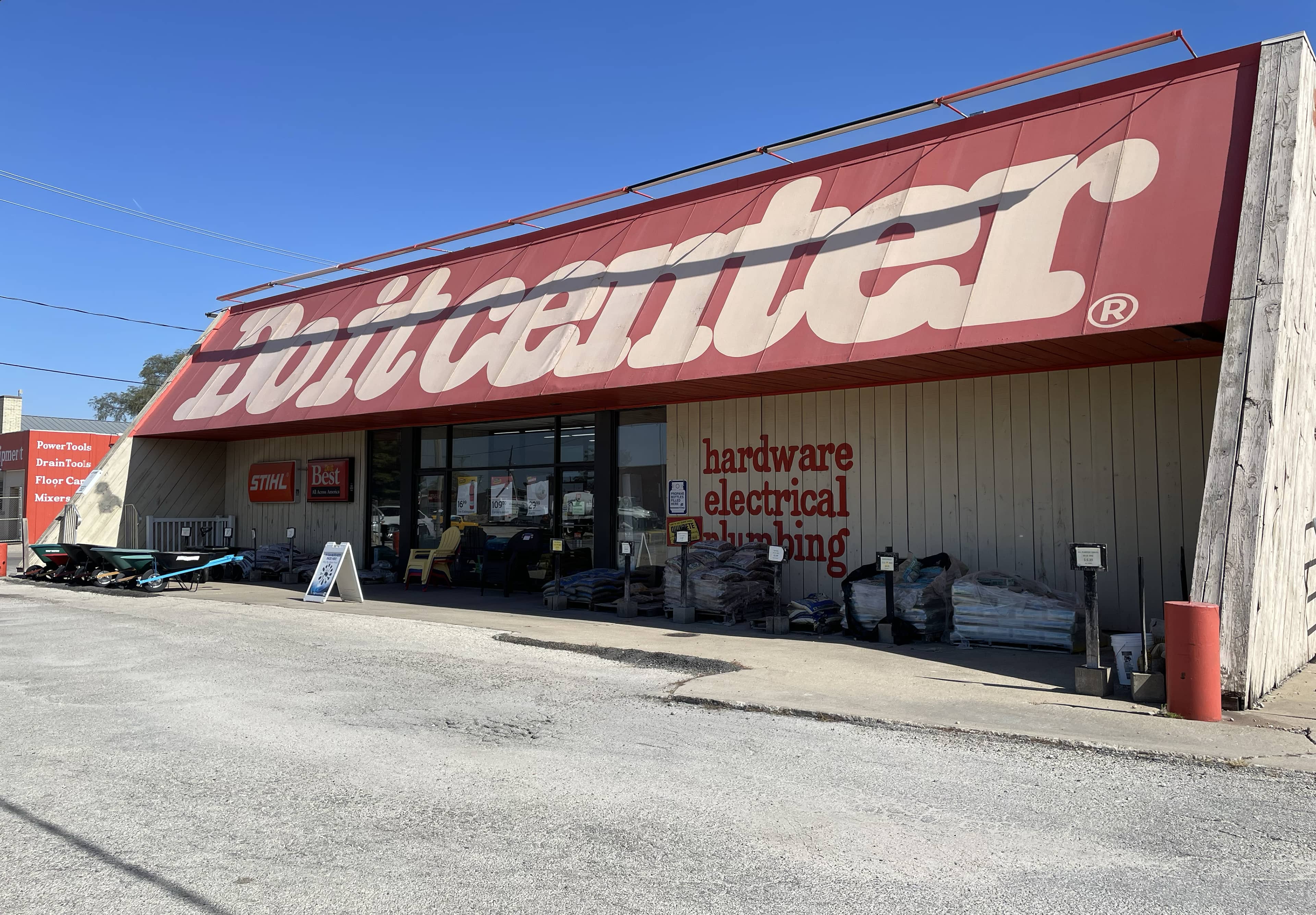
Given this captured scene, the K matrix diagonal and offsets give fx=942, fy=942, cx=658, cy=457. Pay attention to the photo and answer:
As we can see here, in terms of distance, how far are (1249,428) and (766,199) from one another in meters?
7.41

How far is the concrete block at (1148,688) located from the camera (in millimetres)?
7285

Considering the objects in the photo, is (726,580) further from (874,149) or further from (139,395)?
(139,395)

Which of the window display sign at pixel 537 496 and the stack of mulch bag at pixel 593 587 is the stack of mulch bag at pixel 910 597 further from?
the window display sign at pixel 537 496

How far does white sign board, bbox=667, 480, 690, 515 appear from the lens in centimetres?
1452

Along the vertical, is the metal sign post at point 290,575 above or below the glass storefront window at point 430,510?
below

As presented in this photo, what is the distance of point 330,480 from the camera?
2059 cm

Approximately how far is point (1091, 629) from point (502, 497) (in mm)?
11912

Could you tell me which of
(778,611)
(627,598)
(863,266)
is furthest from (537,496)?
(863,266)

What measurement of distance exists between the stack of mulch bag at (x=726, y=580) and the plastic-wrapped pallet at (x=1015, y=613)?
3114 mm

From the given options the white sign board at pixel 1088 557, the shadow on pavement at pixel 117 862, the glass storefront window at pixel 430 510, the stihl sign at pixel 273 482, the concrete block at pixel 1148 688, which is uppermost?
the stihl sign at pixel 273 482

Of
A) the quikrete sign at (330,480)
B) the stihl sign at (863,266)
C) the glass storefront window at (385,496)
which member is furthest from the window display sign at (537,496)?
the quikrete sign at (330,480)

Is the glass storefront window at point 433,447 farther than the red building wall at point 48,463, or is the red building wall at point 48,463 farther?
the red building wall at point 48,463

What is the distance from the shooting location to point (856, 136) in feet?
40.3

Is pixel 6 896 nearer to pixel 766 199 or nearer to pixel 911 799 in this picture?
pixel 911 799
